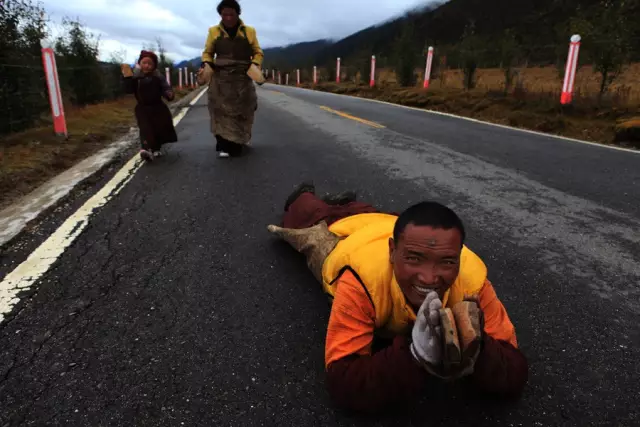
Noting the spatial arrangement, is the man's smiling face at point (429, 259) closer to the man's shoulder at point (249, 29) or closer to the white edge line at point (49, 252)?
the white edge line at point (49, 252)

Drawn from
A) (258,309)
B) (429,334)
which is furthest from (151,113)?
(429,334)

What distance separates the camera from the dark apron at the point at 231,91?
6.17 meters

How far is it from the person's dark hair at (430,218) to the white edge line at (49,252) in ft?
6.38

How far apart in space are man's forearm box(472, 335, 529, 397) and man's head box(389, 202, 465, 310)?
247 mm

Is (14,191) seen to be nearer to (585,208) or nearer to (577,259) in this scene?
(577,259)

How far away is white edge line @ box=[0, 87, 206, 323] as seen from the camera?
2414mm

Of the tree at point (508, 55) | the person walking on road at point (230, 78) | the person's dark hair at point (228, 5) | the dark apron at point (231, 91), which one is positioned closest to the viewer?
the person's dark hair at point (228, 5)

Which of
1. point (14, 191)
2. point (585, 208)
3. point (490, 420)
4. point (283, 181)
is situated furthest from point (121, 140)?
point (490, 420)

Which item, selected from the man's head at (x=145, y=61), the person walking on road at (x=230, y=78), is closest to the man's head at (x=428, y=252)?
the person walking on road at (x=230, y=78)

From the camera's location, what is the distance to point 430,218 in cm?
163

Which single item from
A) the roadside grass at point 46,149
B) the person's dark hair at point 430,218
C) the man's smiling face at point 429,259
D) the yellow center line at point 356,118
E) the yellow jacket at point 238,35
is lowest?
the roadside grass at point 46,149

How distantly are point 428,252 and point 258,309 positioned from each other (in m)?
1.06

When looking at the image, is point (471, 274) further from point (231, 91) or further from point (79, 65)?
point (79, 65)

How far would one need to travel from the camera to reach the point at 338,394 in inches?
62.3
